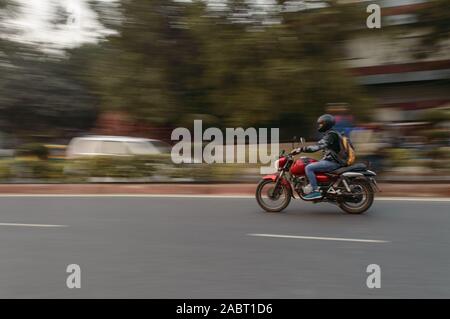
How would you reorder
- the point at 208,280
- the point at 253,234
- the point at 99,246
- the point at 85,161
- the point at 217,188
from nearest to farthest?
the point at 208,280 → the point at 99,246 → the point at 253,234 → the point at 217,188 → the point at 85,161

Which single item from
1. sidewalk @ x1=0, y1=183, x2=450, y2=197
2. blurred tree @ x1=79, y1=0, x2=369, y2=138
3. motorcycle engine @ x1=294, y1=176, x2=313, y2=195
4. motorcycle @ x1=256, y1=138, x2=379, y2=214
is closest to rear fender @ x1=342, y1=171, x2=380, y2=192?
motorcycle @ x1=256, y1=138, x2=379, y2=214

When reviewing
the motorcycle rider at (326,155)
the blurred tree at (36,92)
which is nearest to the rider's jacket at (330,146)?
the motorcycle rider at (326,155)

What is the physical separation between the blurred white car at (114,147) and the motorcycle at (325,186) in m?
5.52

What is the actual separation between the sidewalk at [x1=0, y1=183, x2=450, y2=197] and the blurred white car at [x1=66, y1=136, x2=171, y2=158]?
1608 mm

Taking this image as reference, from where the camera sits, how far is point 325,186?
8.66m

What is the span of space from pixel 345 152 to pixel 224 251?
331cm

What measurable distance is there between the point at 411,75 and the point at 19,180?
1429cm

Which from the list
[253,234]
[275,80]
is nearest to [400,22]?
[275,80]

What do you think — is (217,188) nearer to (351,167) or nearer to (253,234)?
(351,167)

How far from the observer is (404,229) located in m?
7.41

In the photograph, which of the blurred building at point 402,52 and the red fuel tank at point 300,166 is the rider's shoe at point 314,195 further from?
the blurred building at point 402,52

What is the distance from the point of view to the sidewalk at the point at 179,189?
34.8ft

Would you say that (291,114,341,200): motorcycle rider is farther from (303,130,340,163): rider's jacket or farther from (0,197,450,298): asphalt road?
(0,197,450,298): asphalt road

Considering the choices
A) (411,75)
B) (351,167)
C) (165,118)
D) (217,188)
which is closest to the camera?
(351,167)
